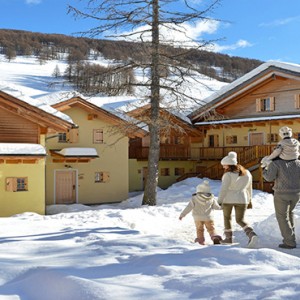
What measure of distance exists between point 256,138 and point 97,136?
11.6 metres

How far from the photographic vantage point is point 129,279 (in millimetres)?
4121

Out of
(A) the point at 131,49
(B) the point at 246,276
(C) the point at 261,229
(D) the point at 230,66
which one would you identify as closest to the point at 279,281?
(B) the point at 246,276

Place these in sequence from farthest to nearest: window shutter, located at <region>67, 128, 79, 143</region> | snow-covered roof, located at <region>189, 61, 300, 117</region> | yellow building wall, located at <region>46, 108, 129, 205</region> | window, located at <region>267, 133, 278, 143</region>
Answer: window, located at <region>267, 133, 278, 143</region>, snow-covered roof, located at <region>189, 61, 300, 117</region>, window shutter, located at <region>67, 128, 79, 143</region>, yellow building wall, located at <region>46, 108, 129, 205</region>

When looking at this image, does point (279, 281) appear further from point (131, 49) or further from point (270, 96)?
point (270, 96)

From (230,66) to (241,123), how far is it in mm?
102765

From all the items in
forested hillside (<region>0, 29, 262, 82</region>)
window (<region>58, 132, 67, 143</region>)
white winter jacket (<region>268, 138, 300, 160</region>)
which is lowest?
white winter jacket (<region>268, 138, 300, 160</region>)

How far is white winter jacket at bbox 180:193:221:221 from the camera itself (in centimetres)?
815

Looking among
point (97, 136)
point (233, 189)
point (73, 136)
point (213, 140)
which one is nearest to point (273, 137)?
point (213, 140)

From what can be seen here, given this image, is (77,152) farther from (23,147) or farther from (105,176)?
(23,147)

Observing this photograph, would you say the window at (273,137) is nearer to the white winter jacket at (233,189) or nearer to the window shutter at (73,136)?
the window shutter at (73,136)

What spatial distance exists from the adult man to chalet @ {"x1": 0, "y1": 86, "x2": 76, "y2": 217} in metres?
11.1

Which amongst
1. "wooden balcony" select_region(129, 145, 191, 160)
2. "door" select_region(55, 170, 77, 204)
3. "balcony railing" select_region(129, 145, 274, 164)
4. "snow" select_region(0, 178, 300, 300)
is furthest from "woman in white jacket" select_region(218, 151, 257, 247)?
"wooden balcony" select_region(129, 145, 191, 160)

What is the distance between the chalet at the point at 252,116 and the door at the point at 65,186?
896 centimetres

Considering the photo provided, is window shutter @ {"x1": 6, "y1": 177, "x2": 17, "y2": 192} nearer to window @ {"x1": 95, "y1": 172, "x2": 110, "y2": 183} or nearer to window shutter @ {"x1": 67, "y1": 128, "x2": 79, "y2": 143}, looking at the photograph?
window shutter @ {"x1": 67, "y1": 128, "x2": 79, "y2": 143}
